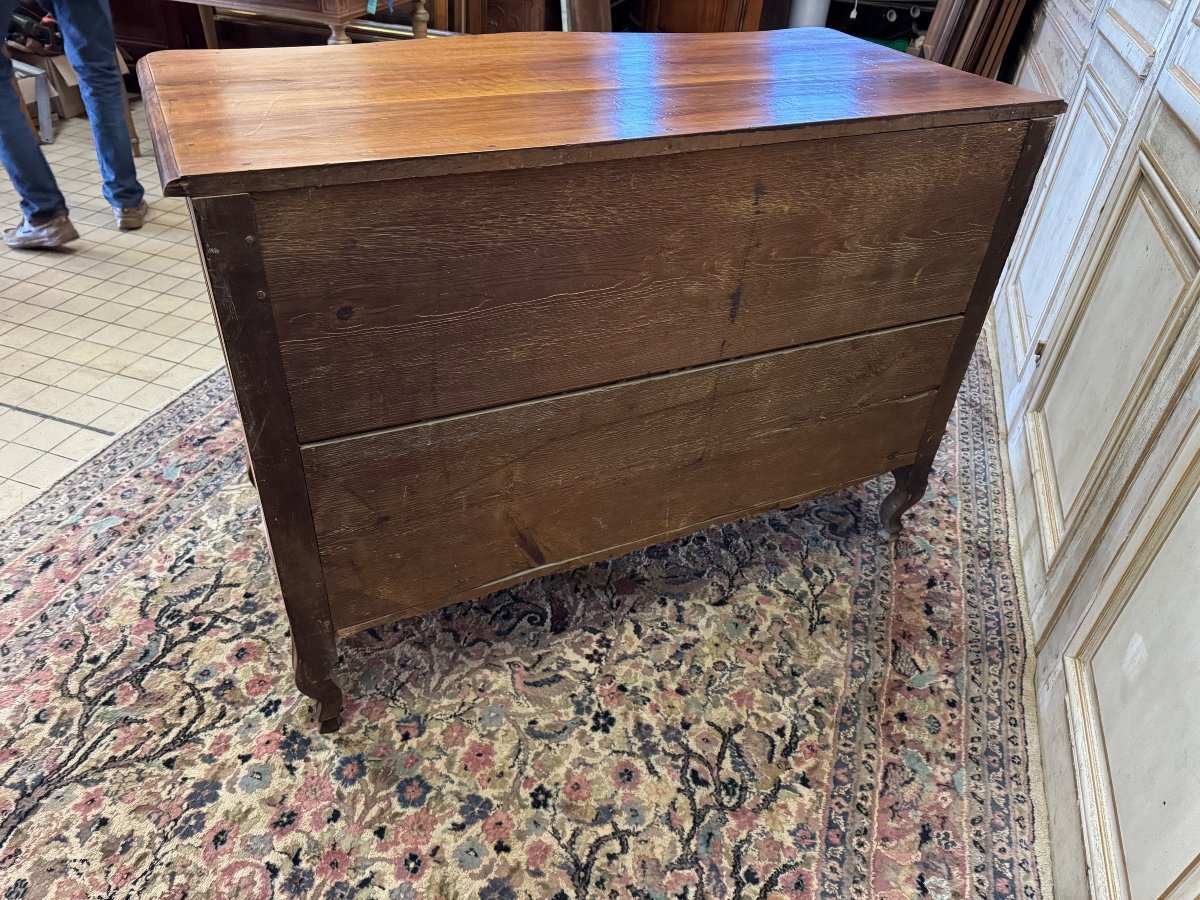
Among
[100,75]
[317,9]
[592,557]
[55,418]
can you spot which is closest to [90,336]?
[55,418]

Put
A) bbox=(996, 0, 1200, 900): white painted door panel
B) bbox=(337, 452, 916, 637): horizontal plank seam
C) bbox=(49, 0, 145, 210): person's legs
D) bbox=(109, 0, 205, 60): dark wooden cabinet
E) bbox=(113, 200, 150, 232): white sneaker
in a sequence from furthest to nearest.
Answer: bbox=(109, 0, 205, 60): dark wooden cabinet, bbox=(113, 200, 150, 232): white sneaker, bbox=(49, 0, 145, 210): person's legs, bbox=(337, 452, 916, 637): horizontal plank seam, bbox=(996, 0, 1200, 900): white painted door panel

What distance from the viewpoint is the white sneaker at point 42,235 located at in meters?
2.30

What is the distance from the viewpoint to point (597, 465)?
116cm

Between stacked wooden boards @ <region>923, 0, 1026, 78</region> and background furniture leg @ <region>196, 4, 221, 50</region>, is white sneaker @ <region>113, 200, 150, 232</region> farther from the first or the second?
stacked wooden boards @ <region>923, 0, 1026, 78</region>

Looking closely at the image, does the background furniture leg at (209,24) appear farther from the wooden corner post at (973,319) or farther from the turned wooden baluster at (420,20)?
the wooden corner post at (973,319)

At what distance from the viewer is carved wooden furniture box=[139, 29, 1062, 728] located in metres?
0.85

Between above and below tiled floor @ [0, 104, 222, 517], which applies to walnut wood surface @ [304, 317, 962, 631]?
above

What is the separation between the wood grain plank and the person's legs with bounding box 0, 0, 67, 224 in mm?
1775

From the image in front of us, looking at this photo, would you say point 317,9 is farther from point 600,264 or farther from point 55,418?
point 600,264

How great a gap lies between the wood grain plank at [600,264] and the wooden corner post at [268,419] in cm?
2

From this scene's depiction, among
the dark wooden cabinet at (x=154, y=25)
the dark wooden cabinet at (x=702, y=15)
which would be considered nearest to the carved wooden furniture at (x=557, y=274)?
the dark wooden cabinet at (x=702, y=15)

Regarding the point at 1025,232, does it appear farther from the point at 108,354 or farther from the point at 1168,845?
the point at 108,354

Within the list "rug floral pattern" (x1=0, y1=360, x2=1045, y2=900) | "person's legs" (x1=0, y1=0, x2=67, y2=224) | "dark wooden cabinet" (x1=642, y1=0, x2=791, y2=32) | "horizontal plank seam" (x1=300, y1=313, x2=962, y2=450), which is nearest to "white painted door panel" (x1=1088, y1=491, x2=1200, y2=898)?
"rug floral pattern" (x1=0, y1=360, x2=1045, y2=900)

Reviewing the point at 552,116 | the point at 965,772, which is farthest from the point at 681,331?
the point at 965,772
